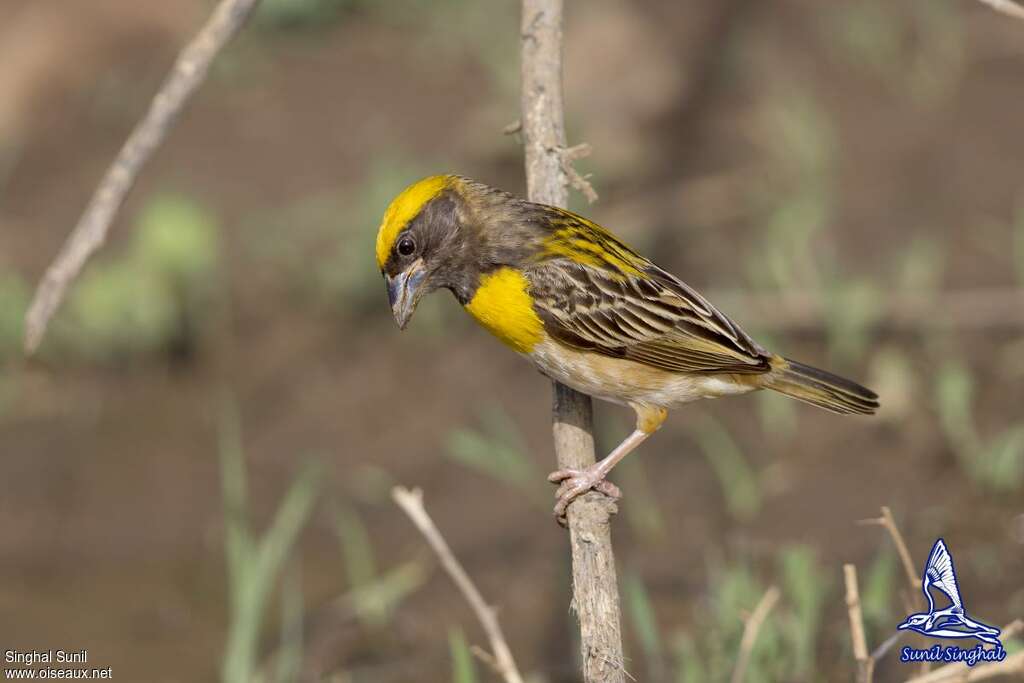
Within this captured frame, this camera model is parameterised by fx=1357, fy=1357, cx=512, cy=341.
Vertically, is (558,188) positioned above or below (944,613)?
above

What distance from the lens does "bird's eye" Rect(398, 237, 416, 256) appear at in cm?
409

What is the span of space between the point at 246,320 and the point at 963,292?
3.72 metres

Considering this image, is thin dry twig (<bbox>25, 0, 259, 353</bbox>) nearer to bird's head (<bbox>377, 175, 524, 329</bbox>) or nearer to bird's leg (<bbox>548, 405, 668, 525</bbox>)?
bird's head (<bbox>377, 175, 524, 329</bbox>)

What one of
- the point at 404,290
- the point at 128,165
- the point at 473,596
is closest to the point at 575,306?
the point at 404,290

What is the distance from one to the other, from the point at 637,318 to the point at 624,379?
23 cm

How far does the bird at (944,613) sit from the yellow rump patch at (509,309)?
1.32 m

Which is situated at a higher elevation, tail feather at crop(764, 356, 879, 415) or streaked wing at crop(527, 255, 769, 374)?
streaked wing at crop(527, 255, 769, 374)

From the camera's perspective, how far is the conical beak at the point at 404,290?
13.7 feet

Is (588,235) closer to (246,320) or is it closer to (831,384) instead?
(831,384)

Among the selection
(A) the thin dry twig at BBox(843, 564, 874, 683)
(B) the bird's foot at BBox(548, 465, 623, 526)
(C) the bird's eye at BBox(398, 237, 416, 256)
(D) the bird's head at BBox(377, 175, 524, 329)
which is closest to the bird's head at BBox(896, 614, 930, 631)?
(A) the thin dry twig at BBox(843, 564, 874, 683)

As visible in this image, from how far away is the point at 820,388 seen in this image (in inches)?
178

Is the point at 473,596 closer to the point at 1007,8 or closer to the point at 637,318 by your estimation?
the point at 637,318

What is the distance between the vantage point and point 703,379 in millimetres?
4523

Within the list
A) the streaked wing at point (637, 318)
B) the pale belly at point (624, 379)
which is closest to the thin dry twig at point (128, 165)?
the streaked wing at point (637, 318)
